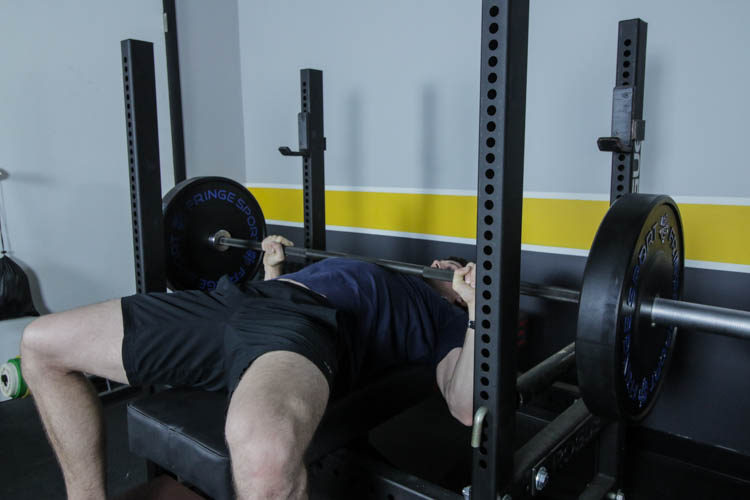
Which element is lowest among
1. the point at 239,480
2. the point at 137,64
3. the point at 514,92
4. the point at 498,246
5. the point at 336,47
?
the point at 239,480

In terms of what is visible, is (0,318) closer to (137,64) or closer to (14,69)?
(14,69)

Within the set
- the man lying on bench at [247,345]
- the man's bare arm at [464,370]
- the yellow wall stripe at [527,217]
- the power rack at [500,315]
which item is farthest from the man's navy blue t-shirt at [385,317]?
the yellow wall stripe at [527,217]

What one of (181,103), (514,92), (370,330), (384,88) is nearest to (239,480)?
(370,330)

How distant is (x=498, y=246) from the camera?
0.96m

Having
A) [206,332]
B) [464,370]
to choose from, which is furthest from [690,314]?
[206,332]

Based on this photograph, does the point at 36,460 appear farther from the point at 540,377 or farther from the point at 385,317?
the point at 540,377

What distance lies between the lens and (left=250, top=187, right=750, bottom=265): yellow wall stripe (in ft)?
5.67

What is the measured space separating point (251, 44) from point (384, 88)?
1.02 meters

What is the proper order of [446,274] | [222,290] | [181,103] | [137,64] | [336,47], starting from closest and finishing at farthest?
[446,274], [222,290], [137,64], [336,47], [181,103]

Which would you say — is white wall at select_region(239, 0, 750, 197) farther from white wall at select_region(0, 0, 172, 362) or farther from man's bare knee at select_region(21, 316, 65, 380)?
man's bare knee at select_region(21, 316, 65, 380)

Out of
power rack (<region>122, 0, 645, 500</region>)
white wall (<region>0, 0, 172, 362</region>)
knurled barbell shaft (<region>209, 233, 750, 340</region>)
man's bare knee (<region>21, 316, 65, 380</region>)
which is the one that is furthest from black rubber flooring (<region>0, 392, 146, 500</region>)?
knurled barbell shaft (<region>209, 233, 750, 340</region>)

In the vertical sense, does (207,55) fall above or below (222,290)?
above

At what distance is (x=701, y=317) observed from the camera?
98cm

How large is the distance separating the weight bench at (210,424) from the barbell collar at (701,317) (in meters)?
0.68
